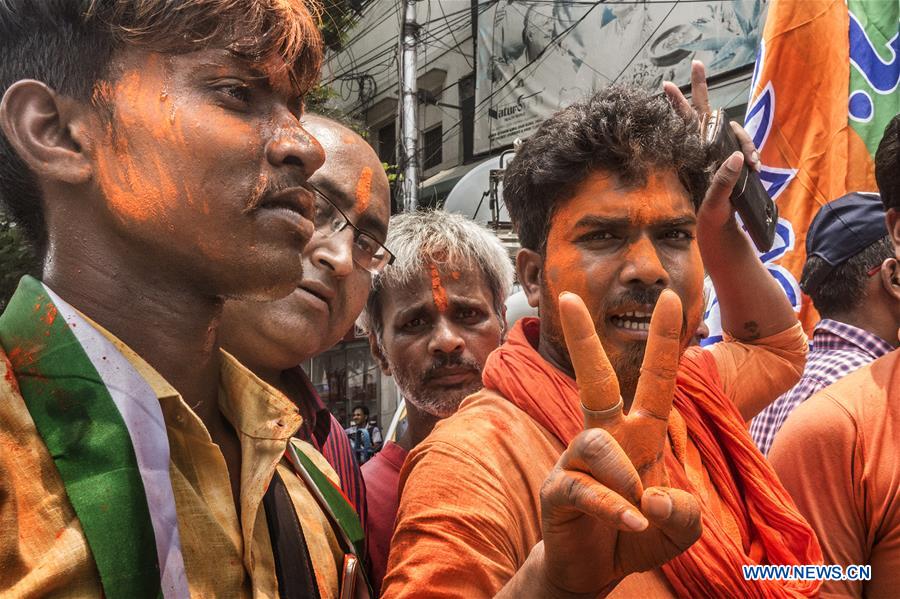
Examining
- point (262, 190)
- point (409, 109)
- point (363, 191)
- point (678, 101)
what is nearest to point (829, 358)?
point (678, 101)

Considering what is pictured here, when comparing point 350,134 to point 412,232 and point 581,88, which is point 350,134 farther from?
point 581,88

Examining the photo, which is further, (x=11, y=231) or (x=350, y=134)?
(x=350, y=134)

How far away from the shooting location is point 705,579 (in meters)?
1.70

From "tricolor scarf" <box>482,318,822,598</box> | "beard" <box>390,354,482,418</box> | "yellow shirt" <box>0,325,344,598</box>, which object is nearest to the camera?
"yellow shirt" <box>0,325,344,598</box>

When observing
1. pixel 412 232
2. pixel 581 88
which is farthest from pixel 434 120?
pixel 412 232

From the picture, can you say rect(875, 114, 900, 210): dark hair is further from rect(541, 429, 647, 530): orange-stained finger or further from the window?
the window

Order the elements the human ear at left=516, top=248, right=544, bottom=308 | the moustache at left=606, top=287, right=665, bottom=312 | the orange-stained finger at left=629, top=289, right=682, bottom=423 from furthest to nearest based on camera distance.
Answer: the human ear at left=516, top=248, right=544, bottom=308
the moustache at left=606, top=287, right=665, bottom=312
the orange-stained finger at left=629, top=289, right=682, bottom=423

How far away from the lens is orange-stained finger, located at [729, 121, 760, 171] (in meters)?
2.48

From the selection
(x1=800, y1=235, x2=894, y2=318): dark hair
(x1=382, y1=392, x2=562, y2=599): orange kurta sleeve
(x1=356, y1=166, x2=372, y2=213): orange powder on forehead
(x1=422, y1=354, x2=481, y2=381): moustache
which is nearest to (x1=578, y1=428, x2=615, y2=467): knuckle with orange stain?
(x1=382, y1=392, x2=562, y2=599): orange kurta sleeve

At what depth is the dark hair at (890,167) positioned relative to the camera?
2.40 metres

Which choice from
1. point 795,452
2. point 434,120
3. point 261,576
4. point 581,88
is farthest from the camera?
point 434,120

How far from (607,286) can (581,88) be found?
1109 cm

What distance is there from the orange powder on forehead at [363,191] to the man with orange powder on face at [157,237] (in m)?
0.90

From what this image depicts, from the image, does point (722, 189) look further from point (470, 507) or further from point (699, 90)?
point (470, 507)
